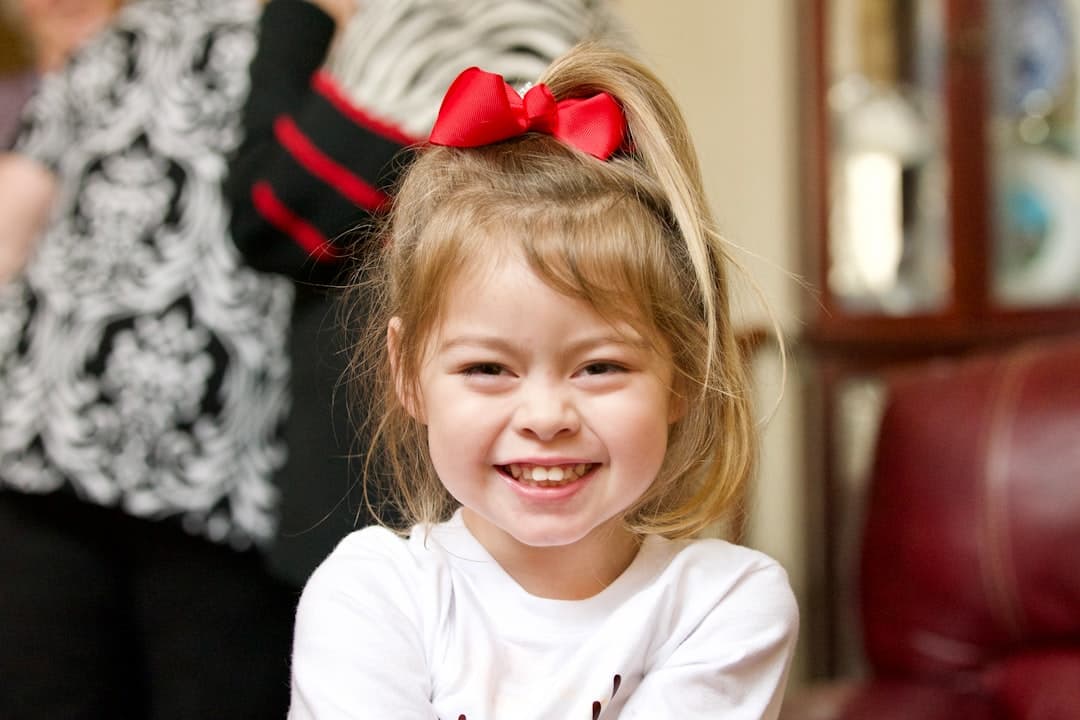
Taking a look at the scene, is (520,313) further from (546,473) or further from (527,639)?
(527,639)

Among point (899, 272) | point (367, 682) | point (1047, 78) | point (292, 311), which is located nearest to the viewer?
point (367, 682)

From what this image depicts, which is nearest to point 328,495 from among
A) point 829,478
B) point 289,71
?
point 289,71

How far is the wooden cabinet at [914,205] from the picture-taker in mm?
2246

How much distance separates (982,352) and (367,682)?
5.82 feet

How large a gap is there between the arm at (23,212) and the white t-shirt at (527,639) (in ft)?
2.27

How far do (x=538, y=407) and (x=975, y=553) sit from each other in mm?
844

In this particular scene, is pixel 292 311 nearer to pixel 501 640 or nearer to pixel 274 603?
pixel 274 603

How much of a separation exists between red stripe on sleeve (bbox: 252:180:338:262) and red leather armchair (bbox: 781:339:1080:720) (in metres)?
0.88

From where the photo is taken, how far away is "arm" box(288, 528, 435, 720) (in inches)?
33.2

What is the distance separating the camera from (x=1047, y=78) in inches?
89.2

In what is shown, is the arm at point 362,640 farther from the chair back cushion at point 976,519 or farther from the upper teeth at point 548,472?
the chair back cushion at point 976,519

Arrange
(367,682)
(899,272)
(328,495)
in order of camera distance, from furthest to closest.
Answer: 1. (899,272)
2. (328,495)
3. (367,682)

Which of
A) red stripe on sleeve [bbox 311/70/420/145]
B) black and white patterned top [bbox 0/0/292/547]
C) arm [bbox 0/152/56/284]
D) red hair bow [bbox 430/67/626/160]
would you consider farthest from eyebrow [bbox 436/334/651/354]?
arm [bbox 0/152/56/284]

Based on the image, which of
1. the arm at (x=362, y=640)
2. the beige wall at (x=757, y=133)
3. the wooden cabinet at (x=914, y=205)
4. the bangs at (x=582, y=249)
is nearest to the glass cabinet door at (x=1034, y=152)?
the wooden cabinet at (x=914, y=205)
